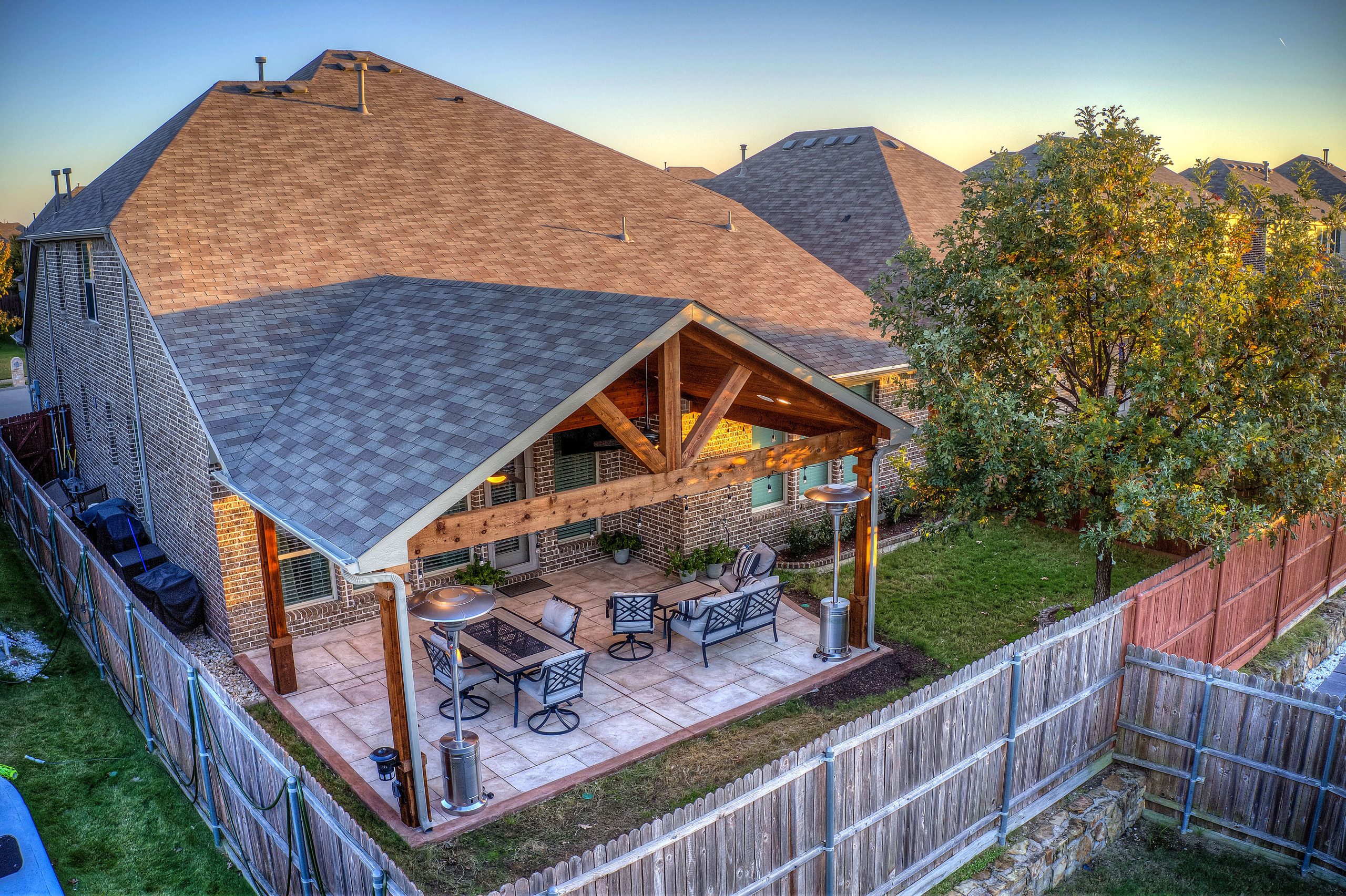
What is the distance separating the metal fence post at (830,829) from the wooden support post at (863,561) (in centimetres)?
491

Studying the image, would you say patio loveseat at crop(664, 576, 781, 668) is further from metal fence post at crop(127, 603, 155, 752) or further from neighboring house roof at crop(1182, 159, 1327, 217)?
neighboring house roof at crop(1182, 159, 1327, 217)

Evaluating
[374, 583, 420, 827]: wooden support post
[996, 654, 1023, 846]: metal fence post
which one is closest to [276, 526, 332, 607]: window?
[374, 583, 420, 827]: wooden support post

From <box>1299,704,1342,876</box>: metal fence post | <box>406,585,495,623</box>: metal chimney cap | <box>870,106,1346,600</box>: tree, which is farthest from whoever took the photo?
<box>870,106,1346,600</box>: tree

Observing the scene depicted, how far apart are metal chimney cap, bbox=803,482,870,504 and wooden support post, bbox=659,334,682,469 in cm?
189

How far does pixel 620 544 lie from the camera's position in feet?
47.1

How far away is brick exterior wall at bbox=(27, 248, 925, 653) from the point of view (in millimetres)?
10898

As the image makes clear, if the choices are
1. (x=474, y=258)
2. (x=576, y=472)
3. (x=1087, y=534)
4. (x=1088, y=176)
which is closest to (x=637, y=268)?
(x=474, y=258)

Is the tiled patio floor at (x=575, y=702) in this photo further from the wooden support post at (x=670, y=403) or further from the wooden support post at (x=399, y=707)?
the wooden support post at (x=670, y=403)

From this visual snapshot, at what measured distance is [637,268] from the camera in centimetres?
1528

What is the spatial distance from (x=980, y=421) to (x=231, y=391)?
8.27 meters

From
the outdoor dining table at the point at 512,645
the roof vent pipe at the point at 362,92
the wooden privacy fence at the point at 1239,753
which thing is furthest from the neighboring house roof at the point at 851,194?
the wooden privacy fence at the point at 1239,753

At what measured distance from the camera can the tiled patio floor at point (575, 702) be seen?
876 centimetres

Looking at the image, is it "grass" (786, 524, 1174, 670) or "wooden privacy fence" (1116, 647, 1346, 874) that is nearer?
"wooden privacy fence" (1116, 647, 1346, 874)

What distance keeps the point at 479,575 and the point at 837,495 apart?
5680mm
